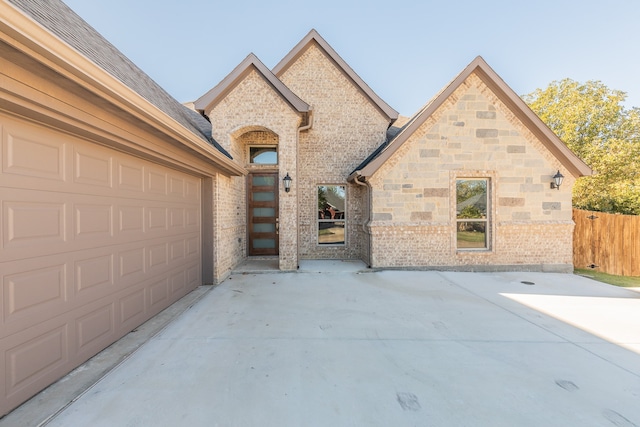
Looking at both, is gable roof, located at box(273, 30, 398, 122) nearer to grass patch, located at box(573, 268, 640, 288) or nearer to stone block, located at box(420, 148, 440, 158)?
stone block, located at box(420, 148, 440, 158)

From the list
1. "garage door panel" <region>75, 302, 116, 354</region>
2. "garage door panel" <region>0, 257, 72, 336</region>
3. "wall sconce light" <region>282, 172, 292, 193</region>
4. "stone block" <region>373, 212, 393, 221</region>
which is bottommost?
"garage door panel" <region>75, 302, 116, 354</region>

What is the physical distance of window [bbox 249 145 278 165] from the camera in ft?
29.1

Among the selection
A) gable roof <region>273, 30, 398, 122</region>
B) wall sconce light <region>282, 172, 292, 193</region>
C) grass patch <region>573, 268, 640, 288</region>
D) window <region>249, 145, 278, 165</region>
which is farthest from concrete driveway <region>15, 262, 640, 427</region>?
gable roof <region>273, 30, 398, 122</region>

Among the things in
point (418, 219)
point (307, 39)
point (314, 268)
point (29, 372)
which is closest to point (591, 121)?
point (418, 219)

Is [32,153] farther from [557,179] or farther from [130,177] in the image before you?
[557,179]

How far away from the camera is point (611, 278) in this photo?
272 inches

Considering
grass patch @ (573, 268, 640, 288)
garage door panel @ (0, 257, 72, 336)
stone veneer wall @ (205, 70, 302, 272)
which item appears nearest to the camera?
garage door panel @ (0, 257, 72, 336)

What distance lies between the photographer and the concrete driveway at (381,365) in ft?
7.27

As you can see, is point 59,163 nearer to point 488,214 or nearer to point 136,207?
point 136,207

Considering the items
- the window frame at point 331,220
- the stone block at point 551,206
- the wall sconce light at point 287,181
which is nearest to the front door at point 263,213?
the window frame at point 331,220

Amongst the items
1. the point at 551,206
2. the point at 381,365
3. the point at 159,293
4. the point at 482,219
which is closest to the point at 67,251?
the point at 159,293

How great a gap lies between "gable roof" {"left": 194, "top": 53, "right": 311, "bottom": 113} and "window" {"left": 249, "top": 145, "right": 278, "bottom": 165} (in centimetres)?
224

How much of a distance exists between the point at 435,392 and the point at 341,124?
324 inches

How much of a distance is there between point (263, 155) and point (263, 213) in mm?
2040
